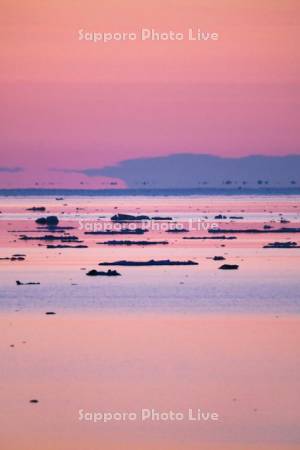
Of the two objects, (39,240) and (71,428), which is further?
(39,240)

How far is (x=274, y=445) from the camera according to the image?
875 cm

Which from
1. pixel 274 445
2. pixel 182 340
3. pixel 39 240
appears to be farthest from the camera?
pixel 39 240

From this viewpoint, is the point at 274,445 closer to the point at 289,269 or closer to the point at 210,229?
the point at 289,269

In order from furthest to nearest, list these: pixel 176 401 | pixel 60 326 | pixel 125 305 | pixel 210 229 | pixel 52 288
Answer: pixel 210 229 < pixel 52 288 < pixel 125 305 < pixel 60 326 < pixel 176 401

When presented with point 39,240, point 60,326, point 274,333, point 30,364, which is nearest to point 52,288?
point 60,326

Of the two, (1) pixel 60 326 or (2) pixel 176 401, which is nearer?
(2) pixel 176 401

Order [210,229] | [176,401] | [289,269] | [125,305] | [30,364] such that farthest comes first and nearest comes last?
[210,229], [289,269], [125,305], [30,364], [176,401]

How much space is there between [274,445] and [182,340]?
394cm

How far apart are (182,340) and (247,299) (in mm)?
4214

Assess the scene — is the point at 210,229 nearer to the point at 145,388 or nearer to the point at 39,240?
the point at 39,240

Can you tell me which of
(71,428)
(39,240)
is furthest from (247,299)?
(39,240)

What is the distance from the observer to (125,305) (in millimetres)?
15938

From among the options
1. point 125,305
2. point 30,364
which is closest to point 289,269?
point 125,305

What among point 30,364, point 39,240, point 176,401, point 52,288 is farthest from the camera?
point 39,240
